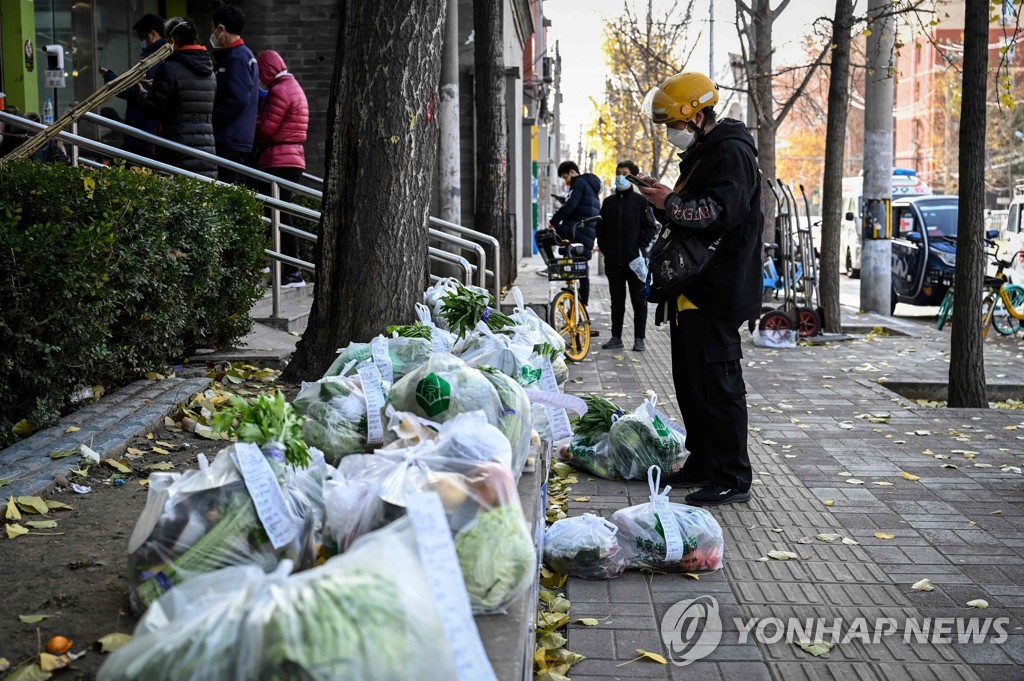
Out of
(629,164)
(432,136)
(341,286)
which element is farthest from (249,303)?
(629,164)

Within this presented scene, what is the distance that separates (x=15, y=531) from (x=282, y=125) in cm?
764

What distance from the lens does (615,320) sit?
13227mm

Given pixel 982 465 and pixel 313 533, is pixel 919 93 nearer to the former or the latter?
pixel 982 465

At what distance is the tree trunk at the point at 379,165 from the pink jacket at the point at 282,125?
4303 millimetres

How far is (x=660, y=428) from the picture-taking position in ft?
21.0

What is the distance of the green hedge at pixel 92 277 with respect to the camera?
540 cm

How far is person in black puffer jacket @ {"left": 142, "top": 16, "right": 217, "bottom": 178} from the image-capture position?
9555 mm

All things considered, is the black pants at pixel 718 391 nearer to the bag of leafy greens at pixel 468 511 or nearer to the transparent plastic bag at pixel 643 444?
the transparent plastic bag at pixel 643 444

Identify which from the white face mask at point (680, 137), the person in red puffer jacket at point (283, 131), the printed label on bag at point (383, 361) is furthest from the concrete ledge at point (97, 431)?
the person in red puffer jacket at point (283, 131)

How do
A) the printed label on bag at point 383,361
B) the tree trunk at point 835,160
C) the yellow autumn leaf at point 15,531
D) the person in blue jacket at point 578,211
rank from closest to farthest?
the yellow autumn leaf at point 15,531 → the printed label on bag at point 383,361 → the tree trunk at point 835,160 → the person in blue jacket at point 578,211

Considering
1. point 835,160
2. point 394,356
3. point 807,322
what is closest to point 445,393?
point 394,356

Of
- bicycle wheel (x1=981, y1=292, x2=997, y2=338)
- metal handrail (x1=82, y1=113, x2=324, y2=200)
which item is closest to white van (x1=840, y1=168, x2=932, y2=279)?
bicycle wheel (x1=981, y1=292, x2=997, y2=338)

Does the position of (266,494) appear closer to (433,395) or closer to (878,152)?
(433,395)

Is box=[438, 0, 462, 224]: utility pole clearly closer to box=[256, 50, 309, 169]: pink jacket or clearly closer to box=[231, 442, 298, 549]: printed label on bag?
box=[256, 50, 309, 169]: pink jacket
